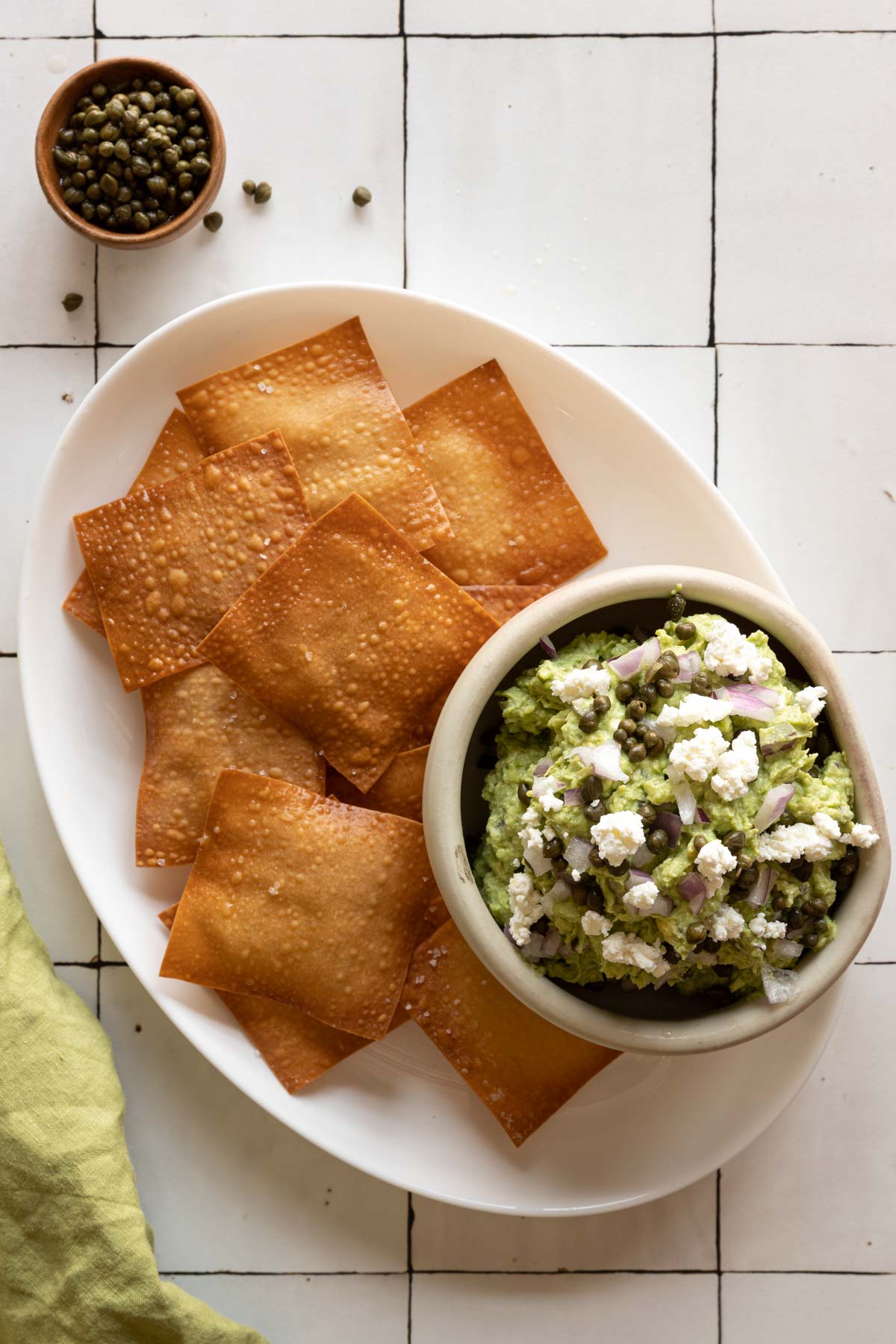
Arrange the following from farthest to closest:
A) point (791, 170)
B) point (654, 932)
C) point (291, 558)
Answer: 1. point (791, 170)
2. point (291, 558)
3. point (654, 932)

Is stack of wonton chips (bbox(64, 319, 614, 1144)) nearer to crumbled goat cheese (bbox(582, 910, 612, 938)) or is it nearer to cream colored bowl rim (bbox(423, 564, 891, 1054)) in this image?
cream colored bowl rim (bbox(423, 564, 891, 1054))

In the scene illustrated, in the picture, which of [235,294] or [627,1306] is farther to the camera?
[627,1306]

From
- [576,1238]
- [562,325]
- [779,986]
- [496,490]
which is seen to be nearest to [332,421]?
[496,490]

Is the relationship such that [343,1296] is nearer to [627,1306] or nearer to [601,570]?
[627,1306]

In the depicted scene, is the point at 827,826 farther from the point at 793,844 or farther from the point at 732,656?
the point at 732,656

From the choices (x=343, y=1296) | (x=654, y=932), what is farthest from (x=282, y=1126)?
(x=654, y=932)

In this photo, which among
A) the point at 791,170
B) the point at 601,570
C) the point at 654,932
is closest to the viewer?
the point at 654,932

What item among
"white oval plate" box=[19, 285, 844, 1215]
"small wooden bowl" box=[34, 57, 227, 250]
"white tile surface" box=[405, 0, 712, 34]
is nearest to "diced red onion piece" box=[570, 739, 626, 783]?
"white oval plate" box=[19, 285, 844, 1215]
